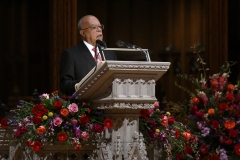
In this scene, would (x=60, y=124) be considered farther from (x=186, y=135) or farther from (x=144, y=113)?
(x=186, y=135)

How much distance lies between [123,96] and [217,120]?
1.21 m

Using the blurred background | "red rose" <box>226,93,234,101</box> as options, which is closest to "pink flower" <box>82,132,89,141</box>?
"red rose" <box>226,93,234,101</box>

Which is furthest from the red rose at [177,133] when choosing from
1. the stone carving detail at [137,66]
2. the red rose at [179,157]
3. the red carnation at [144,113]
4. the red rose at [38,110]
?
the red rose at [38,110]

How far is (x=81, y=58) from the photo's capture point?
14.6ft

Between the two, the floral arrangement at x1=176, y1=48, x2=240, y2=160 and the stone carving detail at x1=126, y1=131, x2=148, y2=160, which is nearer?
the stone carving detail at x1=126, y1=131, x2=148, y2=160

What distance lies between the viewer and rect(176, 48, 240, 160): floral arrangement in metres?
4.61

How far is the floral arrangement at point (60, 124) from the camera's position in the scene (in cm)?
396

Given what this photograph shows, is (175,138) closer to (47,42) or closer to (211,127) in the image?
(211,127)

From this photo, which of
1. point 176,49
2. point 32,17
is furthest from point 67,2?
point 176,49

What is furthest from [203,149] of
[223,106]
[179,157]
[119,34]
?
[119,34]

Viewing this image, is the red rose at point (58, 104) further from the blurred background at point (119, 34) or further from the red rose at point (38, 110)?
the blurred background at point (119, 34)

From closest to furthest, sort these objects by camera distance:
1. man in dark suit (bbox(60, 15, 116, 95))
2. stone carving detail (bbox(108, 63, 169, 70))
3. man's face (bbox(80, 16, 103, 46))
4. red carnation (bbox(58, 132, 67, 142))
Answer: stone carving detail (bbox(108, 63, 169, 70)), red carnation (bbox(58, 132, 67, 142)), man in dark suit (bbox(60, 15, 116, 95)), man's face (bbox(80, 16, 103, 46))

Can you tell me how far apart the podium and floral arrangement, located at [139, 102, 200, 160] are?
0.38 metres

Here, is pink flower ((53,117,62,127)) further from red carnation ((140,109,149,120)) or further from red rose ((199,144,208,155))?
red rose ((199,144,208,155))
